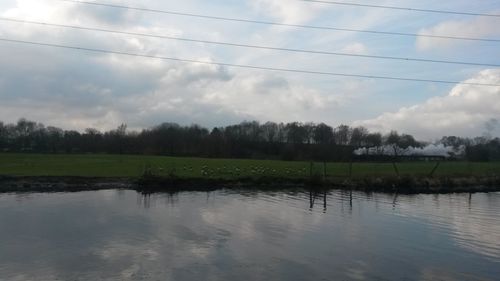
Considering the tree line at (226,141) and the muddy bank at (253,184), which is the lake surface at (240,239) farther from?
the tree line at (226,141)

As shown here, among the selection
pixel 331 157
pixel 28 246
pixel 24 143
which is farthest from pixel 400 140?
pixel 28 246

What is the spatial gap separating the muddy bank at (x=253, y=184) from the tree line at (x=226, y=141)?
40.3 m

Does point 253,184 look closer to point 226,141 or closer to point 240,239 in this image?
point 240,239

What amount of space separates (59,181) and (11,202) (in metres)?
12.4

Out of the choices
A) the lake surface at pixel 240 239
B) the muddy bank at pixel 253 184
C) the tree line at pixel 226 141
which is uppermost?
the tree line at pixel 226 141

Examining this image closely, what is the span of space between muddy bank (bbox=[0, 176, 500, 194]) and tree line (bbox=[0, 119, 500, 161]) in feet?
132

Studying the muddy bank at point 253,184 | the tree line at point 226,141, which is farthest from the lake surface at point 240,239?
the tree line at point 226,141

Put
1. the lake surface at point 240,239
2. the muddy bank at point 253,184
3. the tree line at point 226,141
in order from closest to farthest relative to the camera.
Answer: the lake surface at point 240,239
the muddy bank at point 253,184
the tree line at point 226,141

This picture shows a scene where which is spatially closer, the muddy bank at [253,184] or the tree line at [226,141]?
the muddy bank at [253,184]

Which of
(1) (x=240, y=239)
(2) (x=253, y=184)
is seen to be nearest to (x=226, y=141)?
(2) (x=253, y=184)

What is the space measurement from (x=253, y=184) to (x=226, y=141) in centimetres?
7070

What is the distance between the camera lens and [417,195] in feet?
152

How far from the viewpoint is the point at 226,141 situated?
122 metres

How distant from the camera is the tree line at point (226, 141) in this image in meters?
116
